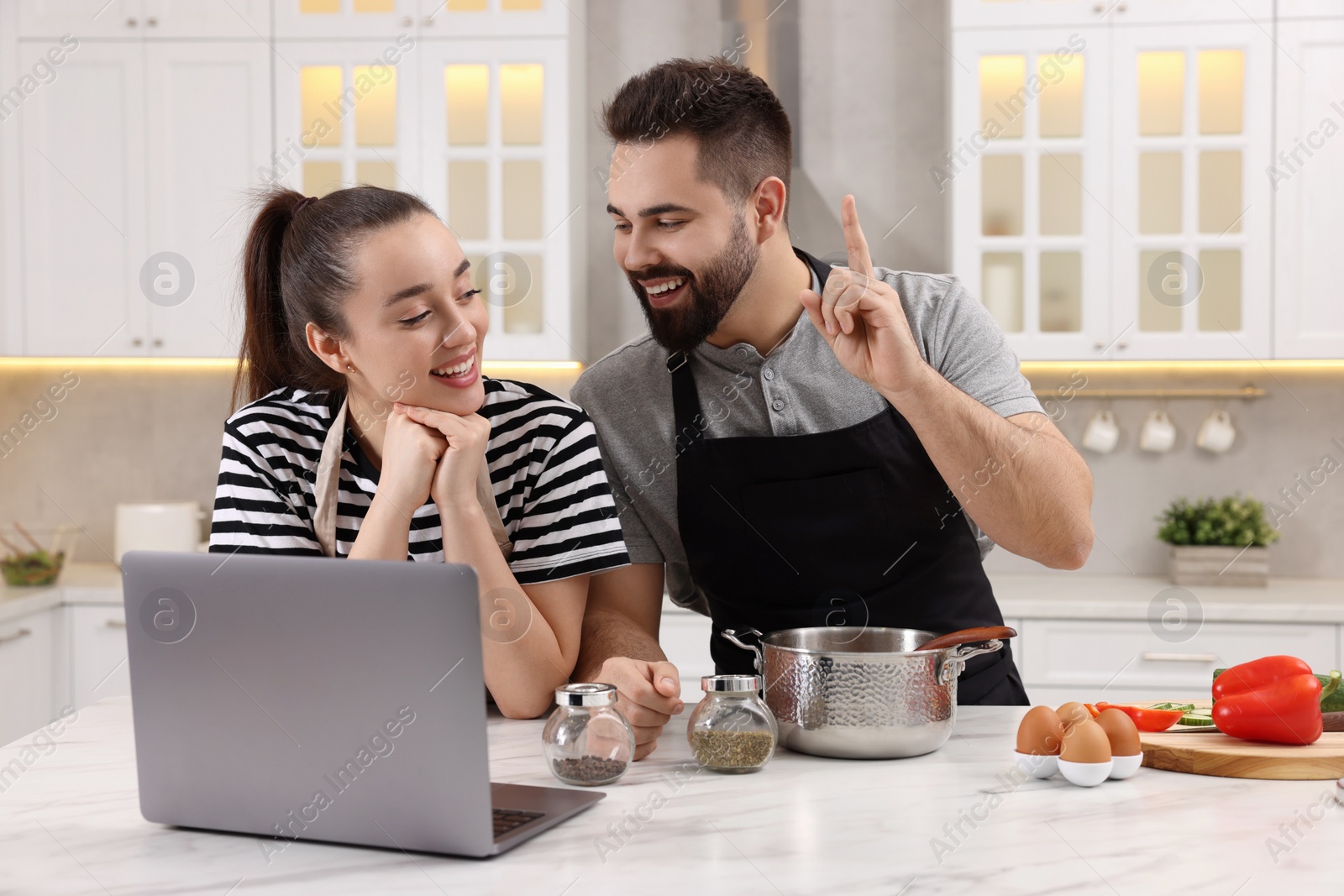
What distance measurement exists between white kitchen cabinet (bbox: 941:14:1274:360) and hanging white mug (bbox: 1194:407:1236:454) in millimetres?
336

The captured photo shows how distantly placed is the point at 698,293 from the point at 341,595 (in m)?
0.86

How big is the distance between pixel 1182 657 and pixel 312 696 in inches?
95.1

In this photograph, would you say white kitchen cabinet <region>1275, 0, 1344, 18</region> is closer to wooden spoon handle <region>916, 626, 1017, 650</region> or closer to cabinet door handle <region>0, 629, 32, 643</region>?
wooden spoon handle <region>916, 626, 1017, 650</region>

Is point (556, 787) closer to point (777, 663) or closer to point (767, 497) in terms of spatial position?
point (777, 663)

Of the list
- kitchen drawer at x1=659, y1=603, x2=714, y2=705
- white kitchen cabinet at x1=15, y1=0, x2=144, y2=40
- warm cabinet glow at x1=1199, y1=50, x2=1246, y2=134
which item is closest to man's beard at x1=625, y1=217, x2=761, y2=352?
kitchen drawer at x1=659, y1=603, x2=714, y2=705

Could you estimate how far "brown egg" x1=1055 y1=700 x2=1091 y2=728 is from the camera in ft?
3.53

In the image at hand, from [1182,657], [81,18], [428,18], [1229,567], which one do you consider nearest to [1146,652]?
[1182,657]

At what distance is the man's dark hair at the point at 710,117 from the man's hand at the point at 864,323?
0.30 m

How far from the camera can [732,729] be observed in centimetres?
108

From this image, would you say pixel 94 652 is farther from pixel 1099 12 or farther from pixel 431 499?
pixel 1099 12

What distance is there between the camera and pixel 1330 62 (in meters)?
2.86

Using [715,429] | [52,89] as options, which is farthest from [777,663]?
[52,89]

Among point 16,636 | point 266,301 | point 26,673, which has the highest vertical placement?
point 266,301

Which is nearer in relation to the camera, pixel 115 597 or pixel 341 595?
pixel 341 595
